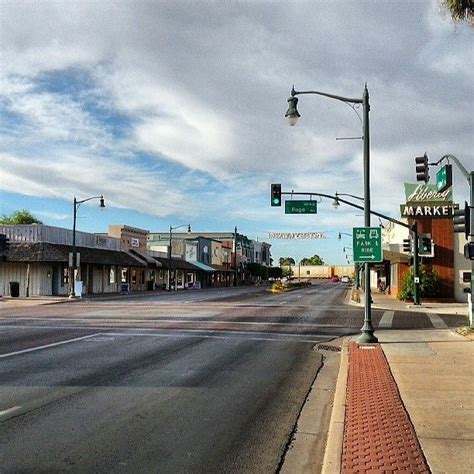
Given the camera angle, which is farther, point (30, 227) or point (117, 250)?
point (117, 250)

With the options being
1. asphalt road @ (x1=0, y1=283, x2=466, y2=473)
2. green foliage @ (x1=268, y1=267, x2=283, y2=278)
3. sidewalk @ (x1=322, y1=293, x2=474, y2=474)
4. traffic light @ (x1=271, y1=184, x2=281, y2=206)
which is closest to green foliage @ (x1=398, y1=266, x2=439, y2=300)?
traffic light @ (x1=271, y1=184, x2=281, y2=206)

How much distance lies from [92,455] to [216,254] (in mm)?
89187

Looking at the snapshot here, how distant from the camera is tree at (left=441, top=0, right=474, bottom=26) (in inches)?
472

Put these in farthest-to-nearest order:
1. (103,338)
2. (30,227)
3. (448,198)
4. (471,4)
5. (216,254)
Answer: (216,254), (30,227), (448,198), (103,338), (471,4)

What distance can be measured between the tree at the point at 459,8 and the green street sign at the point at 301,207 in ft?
54.3

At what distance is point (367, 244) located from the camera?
47.0ft

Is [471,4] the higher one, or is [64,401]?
[471,4]

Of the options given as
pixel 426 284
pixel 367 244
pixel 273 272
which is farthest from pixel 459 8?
pixel 273 272

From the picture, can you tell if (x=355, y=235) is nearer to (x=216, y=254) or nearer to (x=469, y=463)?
(x=469, y=463)

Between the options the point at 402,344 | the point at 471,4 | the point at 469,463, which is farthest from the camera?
the point at 402,344

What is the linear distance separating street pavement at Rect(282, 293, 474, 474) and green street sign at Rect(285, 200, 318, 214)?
16.3m

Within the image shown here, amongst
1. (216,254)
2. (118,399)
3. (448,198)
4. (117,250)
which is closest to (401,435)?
(118,399)

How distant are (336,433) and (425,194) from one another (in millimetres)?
34635

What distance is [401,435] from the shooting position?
19.5ft
